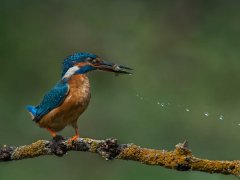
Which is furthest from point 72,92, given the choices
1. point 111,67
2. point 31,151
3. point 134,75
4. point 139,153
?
point 134,75

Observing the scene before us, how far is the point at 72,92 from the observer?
4.27 meters

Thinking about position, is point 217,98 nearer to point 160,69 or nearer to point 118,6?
point 160,69

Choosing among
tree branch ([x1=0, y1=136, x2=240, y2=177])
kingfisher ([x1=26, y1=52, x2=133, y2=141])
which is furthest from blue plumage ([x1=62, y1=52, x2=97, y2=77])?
tree branch ([x1=0, y1=136, x2=240, y2=177])

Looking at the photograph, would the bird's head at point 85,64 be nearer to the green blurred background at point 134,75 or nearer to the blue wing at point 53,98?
the blue wing at point 53,98

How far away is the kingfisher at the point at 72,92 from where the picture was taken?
4.21 m

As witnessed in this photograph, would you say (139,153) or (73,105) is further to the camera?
(73,105)

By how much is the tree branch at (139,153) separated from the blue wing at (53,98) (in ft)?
0.70

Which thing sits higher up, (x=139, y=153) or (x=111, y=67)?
(x=111, y=67)

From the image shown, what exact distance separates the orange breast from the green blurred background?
280cm

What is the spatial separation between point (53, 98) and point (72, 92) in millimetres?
109

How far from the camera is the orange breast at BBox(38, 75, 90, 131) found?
4219 mm

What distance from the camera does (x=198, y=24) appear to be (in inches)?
500

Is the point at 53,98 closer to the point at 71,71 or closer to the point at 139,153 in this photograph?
the point at 71,71

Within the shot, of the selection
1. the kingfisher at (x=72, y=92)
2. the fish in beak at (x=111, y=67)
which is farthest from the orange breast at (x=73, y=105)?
the fish in beak at (x=111, y=67)
